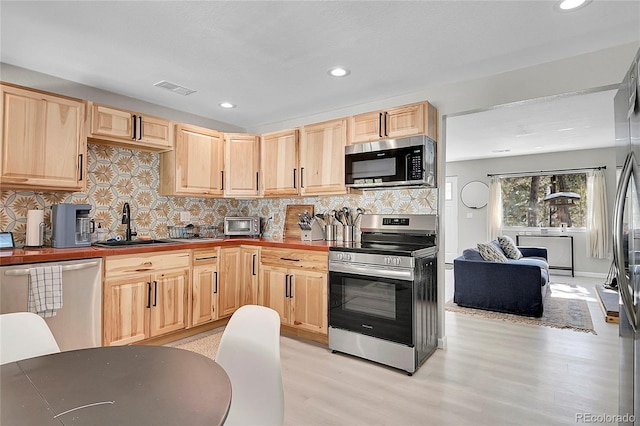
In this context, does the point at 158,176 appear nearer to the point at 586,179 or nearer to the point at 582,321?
the point at 582,321

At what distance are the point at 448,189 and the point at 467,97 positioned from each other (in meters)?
5.90

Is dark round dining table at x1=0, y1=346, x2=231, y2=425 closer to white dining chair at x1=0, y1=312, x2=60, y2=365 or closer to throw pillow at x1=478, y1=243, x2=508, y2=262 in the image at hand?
white dining chair at x1=0, y1=312, x2=60, y2=365

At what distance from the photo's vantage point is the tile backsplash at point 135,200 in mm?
2984

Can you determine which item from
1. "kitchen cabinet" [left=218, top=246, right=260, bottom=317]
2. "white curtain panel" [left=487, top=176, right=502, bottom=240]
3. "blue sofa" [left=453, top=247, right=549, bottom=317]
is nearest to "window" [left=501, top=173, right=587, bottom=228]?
"white curtain panel" [left=487, top=176, right=502, bottom=240]

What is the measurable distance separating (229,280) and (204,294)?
0.33 meters

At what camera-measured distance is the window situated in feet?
24.0

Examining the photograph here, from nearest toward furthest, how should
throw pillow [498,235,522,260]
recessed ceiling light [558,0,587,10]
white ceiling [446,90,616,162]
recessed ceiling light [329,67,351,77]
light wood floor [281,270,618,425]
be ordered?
recessed ceiling light [558,0,587,10]
light wood floor [281,270,618,425]
recessed ceiling light [329,67,351,77]
white ceiling [446,90,616,162]
throw pillow [498,235,522,260]

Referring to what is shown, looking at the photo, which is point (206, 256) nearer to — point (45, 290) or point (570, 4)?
point (45, 290)

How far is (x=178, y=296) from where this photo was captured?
11.1 ft

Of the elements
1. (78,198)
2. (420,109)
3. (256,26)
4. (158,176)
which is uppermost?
(256,26)

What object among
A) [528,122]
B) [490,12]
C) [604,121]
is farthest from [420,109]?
[604,121]

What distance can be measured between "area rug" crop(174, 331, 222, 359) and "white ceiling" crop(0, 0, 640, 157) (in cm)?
252

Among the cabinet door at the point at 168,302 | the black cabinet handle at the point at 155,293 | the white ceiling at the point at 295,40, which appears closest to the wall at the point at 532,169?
the white ceiling at the point at 295,40

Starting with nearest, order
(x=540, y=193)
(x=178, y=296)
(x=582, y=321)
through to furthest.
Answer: (x=178, y=296) < (x=582, y=321) < (x=540, y=193)
